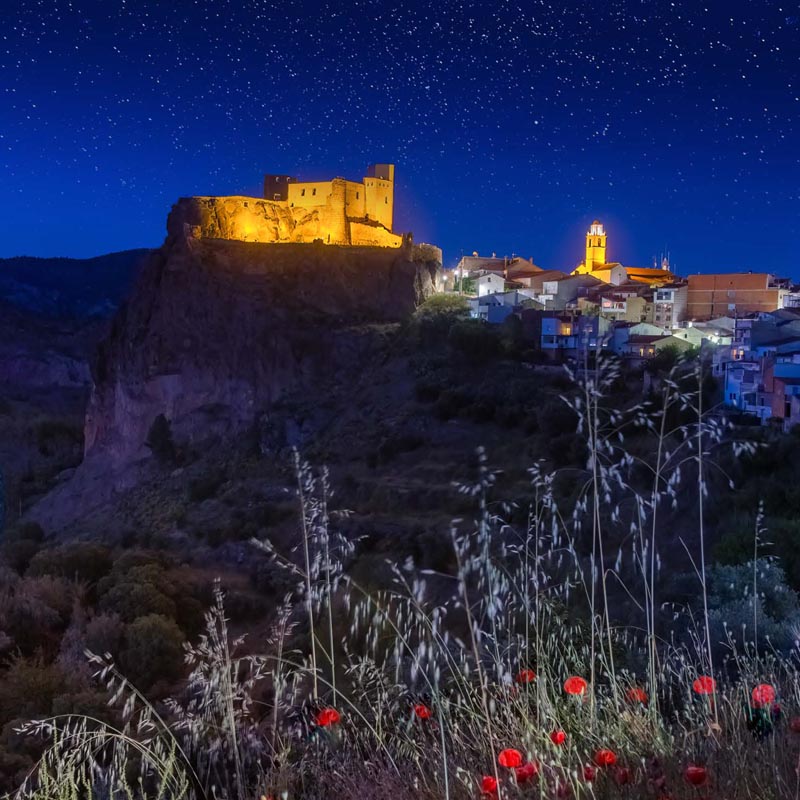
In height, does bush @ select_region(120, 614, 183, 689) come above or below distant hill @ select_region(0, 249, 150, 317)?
below

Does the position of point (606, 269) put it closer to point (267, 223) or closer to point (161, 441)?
point (267, 223)

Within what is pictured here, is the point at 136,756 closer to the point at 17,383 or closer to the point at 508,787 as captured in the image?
the point at 508,787

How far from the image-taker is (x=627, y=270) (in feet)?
116

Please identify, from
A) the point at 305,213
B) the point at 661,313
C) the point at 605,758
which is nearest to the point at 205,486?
the point at 305,213

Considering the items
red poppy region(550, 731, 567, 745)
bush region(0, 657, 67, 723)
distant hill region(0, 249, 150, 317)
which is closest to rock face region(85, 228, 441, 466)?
bush region(0, 657, 67, 723)

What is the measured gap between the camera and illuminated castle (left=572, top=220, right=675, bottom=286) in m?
33.8

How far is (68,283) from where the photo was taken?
6988cm

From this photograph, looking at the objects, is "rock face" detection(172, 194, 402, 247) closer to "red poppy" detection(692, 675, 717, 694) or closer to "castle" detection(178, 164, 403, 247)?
"castle" detection(178, 164, 403, 247)

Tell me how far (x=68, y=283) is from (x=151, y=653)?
67.6 meters

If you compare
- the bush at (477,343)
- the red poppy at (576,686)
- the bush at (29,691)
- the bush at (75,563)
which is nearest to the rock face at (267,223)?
the bush at (477,343)

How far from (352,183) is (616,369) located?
32587 millimetres

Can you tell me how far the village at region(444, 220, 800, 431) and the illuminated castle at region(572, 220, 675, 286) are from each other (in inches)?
2.0

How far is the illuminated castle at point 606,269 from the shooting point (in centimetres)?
3381

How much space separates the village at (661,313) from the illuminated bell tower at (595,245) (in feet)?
0.16
